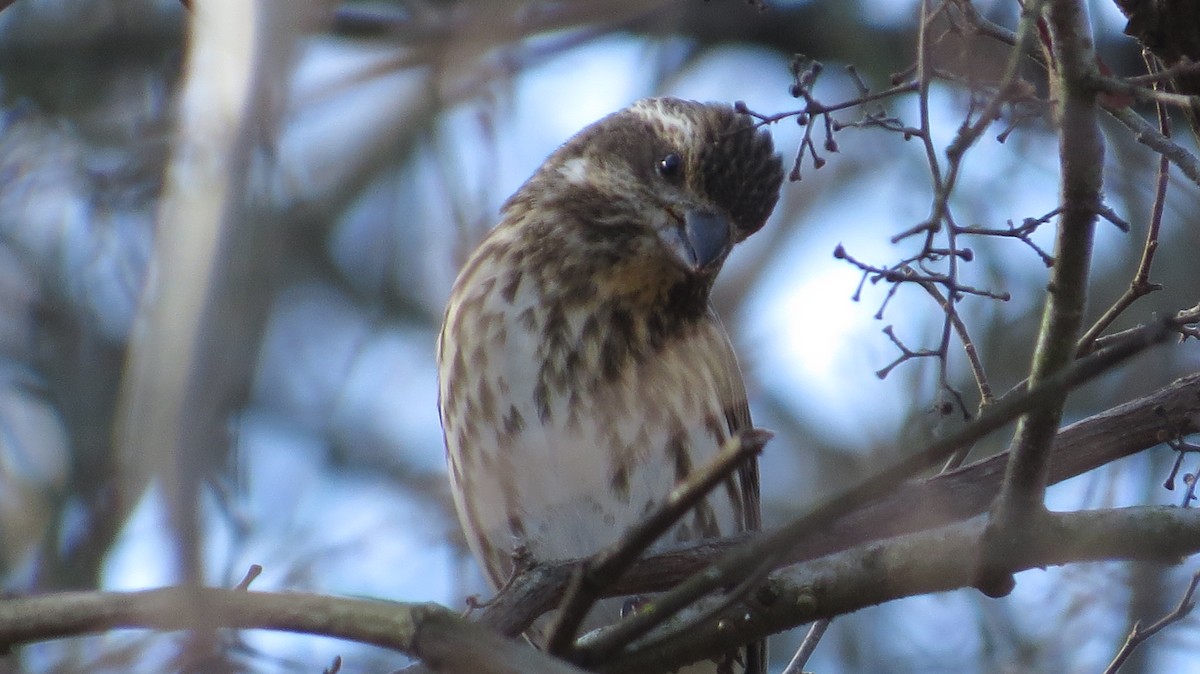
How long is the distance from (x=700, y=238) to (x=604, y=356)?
1.79 ft

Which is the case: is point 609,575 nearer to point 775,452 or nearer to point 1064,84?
point 1064,84

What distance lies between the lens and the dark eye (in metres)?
5.60

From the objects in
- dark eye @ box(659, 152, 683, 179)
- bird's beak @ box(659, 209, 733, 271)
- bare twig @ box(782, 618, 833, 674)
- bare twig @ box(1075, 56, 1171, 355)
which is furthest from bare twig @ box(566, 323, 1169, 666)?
dark eye @ box(659, 152, 683, 179)

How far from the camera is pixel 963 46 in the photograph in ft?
11.7

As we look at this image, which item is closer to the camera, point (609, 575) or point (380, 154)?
point (609, 575)

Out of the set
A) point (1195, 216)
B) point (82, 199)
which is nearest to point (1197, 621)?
point (1195, 216)

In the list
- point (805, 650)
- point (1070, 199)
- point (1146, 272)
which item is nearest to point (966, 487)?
point (1146, 272)

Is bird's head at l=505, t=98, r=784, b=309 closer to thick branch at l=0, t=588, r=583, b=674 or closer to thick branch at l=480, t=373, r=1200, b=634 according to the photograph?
thick branch at l=480, t=373, r=1200, b=634

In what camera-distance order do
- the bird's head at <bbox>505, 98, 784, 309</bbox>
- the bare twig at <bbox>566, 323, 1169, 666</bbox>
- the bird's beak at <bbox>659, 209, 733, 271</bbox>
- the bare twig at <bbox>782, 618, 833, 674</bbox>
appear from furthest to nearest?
1. the bird's head at <bbox>505, 98, 784, 309</bbox>
2. the bird's beak at <bbox>659, 209, 733, 271</bbox>
3. the bare twig at <bbox>782, 618, 833, 674</bbox>
4. the bare twig at <bbox>566, 323, 1169, 666</bbox>

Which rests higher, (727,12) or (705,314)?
(727,12)

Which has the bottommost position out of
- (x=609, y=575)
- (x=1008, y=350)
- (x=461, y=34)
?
(x=609, y=575)

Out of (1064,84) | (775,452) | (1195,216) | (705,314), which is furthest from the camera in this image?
(775,452)

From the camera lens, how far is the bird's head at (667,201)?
5402 millimetres

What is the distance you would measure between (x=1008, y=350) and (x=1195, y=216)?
222 centimetres
